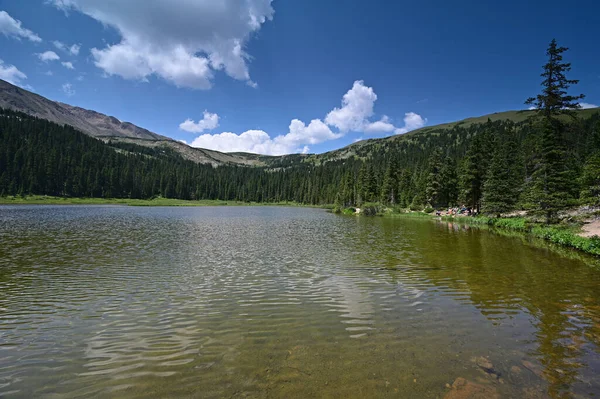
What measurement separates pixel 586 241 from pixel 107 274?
106 ft

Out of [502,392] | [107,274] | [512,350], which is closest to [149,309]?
[107,274]

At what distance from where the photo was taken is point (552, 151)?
2964cm

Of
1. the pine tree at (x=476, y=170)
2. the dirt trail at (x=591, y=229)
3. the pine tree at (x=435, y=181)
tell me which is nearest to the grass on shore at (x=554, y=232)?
the dirt trail at (x=591, y=229)

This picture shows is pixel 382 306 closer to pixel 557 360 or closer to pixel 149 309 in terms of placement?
pixel 557 360

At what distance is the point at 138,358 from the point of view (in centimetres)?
672

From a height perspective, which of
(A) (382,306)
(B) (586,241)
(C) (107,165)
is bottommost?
(A) (382,306)

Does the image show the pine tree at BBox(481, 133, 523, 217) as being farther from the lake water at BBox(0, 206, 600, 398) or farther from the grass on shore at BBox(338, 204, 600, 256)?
the lake water at BBox(0, 206, 600, 398)

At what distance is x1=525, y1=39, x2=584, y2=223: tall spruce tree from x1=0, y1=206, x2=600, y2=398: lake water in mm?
16372

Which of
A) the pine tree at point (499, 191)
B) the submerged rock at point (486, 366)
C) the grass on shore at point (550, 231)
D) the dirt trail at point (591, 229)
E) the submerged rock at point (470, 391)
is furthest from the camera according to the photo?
the pine tree at point (499, 191)

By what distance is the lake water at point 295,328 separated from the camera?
19.0 feet

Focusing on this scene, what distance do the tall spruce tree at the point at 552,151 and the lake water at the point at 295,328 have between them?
53.7 feet

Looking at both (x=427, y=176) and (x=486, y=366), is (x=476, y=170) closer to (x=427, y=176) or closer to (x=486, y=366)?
(x=427, y=176)

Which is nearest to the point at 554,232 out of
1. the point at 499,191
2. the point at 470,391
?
the point at 499,191

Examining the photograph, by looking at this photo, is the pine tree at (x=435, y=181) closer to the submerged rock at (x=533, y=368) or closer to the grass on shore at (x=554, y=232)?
the grass on shore at (x=554, y=232)
